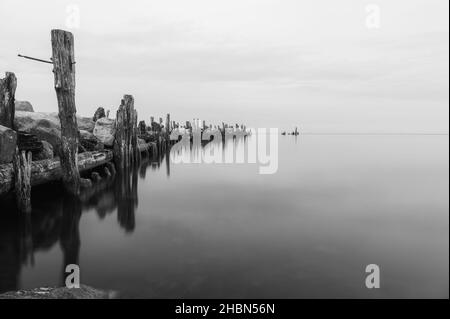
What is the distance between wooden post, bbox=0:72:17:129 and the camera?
994 cm

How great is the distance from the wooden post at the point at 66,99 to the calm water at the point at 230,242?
2.87 ft

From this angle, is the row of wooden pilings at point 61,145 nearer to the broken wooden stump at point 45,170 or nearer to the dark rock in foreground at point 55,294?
the broken wooden stump at point 45,170

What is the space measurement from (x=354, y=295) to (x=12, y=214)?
7588 mm

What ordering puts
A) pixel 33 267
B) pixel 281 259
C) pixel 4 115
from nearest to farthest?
pixel 33 267, pixel 281 259, pixel 4 115

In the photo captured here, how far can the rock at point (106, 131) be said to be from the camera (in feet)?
49.6

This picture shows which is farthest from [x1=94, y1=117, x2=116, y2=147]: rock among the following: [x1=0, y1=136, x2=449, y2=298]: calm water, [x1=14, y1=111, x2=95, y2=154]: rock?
[x1=0, y1=136, x2=449, y2=298]: calm water

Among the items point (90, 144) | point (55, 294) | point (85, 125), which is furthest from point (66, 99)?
point (85, 125)

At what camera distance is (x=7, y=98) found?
1002 centimetres

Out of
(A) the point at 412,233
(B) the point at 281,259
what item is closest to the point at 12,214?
(B) the point at 281,259

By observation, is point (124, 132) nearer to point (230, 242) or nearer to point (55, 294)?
point (230, 242)

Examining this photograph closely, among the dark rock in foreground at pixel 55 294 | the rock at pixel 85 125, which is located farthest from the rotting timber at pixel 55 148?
the rock at pixel 85 125
